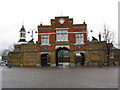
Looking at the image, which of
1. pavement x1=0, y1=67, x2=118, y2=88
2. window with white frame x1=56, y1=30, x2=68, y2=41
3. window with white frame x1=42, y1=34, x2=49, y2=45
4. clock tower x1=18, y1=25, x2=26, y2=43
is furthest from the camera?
clock tower x1=18, y1=25, x2=26, y2=43

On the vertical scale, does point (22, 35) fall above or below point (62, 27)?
below

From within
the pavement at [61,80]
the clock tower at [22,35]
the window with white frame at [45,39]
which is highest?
the clock tower at [22,35]

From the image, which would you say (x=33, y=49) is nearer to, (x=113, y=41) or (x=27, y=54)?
(x=27, y=54)

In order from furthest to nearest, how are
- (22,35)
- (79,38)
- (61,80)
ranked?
(22,35) → (79,38) → (61,80)

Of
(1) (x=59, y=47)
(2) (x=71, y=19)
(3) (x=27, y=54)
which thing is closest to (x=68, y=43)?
(1) (x=59, y=47)

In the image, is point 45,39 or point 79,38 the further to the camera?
point 45,39

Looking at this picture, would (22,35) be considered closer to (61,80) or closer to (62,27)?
(62,27)

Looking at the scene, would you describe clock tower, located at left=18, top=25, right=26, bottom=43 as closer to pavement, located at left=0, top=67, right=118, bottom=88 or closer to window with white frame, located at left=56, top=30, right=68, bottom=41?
window with white frame, located at left=56, top=30, right=68, bottom=41

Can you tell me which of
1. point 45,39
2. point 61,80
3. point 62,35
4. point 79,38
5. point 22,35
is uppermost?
point 22,35

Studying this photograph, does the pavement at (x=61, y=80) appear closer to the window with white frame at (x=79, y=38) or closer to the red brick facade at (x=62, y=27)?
the red brick facade at (x=62, y=27)

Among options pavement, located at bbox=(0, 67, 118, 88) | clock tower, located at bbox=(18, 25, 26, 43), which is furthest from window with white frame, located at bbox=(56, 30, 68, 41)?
pavement, located at bbox=(0, 67, 118, 88)

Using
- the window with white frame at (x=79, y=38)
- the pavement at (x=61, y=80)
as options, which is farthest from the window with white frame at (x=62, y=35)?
the pavement at (x=61, y=80)

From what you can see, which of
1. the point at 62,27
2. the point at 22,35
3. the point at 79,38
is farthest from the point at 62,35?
the point at 22,35

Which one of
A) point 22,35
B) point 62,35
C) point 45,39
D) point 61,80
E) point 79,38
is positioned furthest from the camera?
point 22,35
